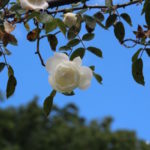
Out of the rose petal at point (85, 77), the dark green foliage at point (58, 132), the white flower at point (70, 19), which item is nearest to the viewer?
the rose petal at point (85, 77)

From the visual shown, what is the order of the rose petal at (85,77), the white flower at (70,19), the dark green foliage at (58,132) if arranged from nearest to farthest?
the rose petal at (85,77)
the white flower at (70,19)
the dark green foliage at (58,132)

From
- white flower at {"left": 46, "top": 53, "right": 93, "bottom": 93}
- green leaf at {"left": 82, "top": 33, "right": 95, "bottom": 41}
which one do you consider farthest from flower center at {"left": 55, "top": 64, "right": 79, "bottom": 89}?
green leaf at {"left": 82, "top": 33, "right": 95, "bottom": 41}

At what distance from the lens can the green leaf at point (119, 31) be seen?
99 cm

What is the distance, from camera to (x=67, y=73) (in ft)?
2.96

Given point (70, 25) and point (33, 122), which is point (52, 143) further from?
point (70, 25)

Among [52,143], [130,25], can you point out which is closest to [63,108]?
[52,143]

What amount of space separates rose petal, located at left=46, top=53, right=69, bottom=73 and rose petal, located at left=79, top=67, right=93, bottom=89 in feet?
0.14

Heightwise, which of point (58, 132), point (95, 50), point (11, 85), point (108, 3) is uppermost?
point (58, 132)

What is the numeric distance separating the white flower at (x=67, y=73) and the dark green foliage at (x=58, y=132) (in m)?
10.1

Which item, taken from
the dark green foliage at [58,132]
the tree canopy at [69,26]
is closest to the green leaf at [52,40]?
the tree canopy at [69,26]

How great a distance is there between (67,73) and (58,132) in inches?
426

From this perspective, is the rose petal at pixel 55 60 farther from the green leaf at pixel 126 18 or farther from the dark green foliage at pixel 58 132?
the dark green foliage at pixel 58 132

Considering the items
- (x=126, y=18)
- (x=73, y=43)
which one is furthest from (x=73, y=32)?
(x=126, y=18)

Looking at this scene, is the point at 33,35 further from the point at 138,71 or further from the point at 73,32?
the point at 138,71
